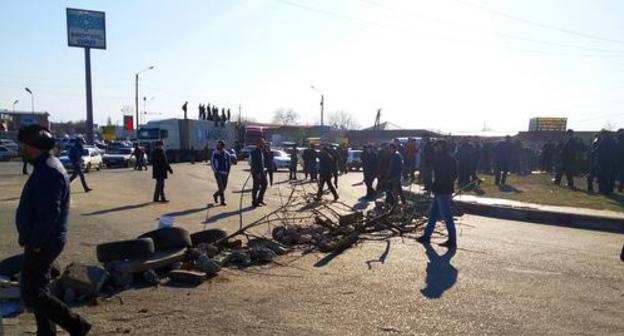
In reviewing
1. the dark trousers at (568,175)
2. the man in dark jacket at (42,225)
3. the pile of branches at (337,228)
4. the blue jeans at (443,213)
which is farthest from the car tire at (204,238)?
the dark trousers at (568,175)

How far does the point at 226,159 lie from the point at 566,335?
11885 mm

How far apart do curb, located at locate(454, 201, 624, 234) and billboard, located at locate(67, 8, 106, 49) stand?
3189 cm

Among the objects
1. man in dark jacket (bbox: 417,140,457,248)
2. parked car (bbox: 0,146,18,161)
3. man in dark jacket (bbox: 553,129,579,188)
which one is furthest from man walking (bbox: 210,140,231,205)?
parked car (bbox: 0,146,18,161)

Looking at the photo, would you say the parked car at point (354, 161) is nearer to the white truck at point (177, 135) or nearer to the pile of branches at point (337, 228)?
the white truck at point (177, 135)

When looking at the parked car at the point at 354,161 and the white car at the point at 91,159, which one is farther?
the parked car at the point at 354,161

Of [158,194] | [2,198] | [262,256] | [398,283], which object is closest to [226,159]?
[158,194]

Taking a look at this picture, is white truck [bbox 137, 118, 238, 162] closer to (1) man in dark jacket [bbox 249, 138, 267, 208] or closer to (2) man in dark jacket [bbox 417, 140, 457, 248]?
(1) man in dark jacket [bbox 249, 138, 267, 208]

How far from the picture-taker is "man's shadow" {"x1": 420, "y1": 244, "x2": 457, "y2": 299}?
652 cm

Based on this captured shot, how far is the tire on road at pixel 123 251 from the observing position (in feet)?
22.0

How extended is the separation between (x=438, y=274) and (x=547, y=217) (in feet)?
23.8

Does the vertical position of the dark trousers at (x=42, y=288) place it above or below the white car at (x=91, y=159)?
above

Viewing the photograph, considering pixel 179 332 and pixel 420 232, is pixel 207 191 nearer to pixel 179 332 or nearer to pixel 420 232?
pixel 420 232

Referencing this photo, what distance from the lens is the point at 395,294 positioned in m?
6.38

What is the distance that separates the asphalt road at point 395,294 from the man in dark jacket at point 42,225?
2.13 feet
